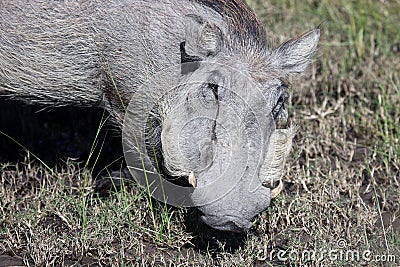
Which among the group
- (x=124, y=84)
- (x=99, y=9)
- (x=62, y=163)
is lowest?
(x=62, y=163)

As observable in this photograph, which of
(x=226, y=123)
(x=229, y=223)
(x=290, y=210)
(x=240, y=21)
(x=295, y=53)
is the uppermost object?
(x=240, y=21)

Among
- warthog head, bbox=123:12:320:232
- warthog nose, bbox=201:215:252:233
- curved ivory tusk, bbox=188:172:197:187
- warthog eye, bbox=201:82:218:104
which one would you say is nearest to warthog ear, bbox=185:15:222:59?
warthog head, bbox=123:12:320:232

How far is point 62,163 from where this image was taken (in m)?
3.76

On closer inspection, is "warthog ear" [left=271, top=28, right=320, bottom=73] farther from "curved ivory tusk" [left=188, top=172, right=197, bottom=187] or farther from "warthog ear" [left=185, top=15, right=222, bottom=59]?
"curved ivory tusk" [left=188, top=172, right=197, bottom=187]

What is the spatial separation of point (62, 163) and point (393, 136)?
5.60 ft

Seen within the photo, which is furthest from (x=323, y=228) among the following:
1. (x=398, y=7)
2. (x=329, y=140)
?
(x=398, y=7)

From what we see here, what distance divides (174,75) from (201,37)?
235 mm

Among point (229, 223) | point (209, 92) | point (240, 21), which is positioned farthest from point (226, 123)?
point (240, 21)

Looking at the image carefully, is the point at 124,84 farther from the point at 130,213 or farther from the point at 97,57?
the point at 130,213

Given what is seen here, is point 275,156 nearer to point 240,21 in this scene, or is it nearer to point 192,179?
point 192,179

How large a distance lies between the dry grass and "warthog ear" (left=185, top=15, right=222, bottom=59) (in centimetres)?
67

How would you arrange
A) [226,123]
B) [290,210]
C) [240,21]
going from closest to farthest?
[226,123]
[240,21]
[290,210]

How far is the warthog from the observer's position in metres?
2.72

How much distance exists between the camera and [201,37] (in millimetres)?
2803
